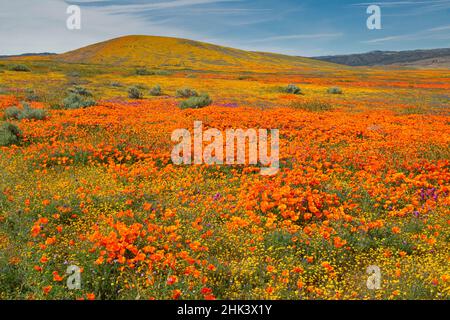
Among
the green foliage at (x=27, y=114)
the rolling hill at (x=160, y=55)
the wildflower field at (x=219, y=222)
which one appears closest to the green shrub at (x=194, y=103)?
the green foliage at (x=27, y=114)

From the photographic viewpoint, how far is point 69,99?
17375 mm

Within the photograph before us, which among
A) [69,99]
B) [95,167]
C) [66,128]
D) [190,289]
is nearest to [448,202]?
[190,289]

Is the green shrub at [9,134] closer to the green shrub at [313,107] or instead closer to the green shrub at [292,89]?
the green shrub at [313,107]

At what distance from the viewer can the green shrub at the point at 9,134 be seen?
9664mm

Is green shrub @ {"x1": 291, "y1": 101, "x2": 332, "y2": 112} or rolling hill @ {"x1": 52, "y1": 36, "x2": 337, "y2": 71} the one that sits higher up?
rolling hill @ {"x1": 52, "y1": 36, "x2": 337, "y2": 71}

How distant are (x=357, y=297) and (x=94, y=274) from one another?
3.08m

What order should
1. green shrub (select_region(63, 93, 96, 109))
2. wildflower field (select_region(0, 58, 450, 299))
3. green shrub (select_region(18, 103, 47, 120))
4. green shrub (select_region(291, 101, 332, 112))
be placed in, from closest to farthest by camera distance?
wildflower field (select_region(0, 58, 450, 299)) → green shrub (select_region(18, 103, 47, 120)) → green shrub (select_region(63, 93, 96, 109)) → green shrub (select_region(291, 101, 332, 112))

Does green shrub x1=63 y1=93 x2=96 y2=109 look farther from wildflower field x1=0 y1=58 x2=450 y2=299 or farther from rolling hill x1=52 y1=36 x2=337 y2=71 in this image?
rolling hill x1=52 y1=36 x2=337 y2=71

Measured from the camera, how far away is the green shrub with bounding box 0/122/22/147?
9664mm

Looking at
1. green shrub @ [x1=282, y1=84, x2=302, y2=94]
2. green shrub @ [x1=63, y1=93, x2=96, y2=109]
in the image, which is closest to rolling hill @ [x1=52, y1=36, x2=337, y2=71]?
green shrub @ [x1=282, y1=84, x2=302, y2=94]

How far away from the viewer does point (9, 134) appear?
979 cm

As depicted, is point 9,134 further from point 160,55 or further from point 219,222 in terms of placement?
point 160,55

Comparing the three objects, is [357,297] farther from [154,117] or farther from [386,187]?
[154,117]
